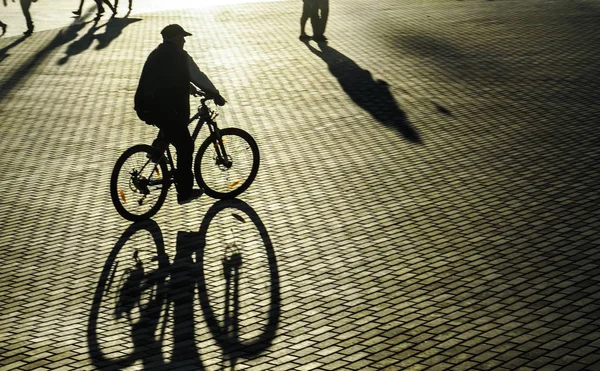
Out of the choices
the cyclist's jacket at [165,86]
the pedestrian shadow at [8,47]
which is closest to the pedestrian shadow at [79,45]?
the pedestrian shadow at [8,47]

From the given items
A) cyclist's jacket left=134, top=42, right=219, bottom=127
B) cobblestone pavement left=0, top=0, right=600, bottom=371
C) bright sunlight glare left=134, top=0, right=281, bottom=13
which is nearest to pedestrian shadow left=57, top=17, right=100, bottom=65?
cobblestone pavement left=0, top=0, right=600, bottom=371

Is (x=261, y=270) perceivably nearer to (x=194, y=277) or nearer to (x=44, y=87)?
(x=194, y=277)

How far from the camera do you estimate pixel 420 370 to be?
223 inches

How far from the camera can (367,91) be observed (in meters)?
13.9

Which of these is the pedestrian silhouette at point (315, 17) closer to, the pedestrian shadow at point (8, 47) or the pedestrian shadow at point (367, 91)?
the pedestrian shadow at point (367, 91)

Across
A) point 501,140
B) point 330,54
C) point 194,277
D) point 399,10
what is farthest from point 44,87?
point 399,10

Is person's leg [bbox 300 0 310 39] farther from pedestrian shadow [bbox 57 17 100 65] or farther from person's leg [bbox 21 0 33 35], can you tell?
person's leg [bbox 21 0 33 35]

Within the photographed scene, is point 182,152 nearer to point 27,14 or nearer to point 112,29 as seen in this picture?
point 112,29

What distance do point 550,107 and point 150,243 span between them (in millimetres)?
6201

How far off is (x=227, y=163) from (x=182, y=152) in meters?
0.56

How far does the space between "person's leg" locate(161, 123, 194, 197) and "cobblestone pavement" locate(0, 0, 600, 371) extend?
0.26 m

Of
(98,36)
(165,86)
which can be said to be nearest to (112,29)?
(98,36)

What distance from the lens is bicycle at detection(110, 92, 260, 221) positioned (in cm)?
871

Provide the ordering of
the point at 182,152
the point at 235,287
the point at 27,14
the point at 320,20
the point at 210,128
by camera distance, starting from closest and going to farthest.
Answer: the point at 235,287
the point at 182,152
the point at 210,128
the point at 320,20
the point at 27,14
